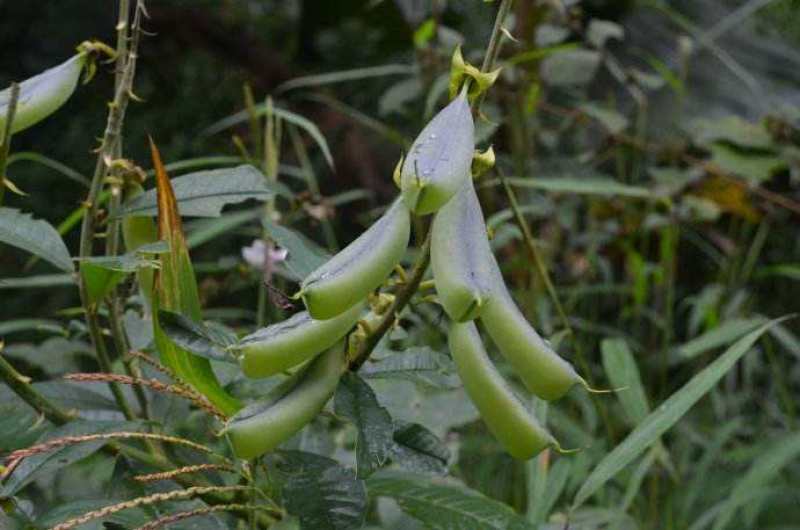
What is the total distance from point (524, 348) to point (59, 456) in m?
0.31

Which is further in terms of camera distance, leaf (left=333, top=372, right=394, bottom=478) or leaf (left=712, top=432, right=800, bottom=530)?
leaf (left=712, top=432, right=800, bottom=530)

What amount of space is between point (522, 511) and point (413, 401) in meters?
0.55

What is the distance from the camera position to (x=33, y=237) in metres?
0.71

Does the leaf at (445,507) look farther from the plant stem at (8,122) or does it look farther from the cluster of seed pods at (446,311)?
the plant stem at (8,122)

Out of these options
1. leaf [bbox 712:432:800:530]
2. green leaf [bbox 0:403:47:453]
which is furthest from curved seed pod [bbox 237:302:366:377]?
leaf [bbox 712:432:800:530]

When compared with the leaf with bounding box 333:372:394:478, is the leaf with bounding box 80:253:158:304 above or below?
above

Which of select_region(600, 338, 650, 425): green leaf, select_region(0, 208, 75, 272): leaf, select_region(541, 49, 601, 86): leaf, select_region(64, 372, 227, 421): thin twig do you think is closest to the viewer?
select_region(64, 372, 227, 421): thin twig

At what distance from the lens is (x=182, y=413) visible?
79cm

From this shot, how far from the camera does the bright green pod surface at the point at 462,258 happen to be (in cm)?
48

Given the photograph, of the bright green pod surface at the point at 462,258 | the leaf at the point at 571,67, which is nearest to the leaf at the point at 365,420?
the bright green pod surface at the point at 462,258

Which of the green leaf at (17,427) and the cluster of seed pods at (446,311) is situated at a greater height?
the cluster of seed pods at (446,311)

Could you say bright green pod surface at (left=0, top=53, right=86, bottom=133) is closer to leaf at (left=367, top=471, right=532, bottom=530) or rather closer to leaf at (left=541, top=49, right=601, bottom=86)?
leaf at (left=367, top=471, right=532, bottom=530)

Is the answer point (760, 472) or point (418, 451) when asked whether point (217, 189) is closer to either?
point (418, 451)

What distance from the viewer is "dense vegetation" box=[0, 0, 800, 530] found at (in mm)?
547
